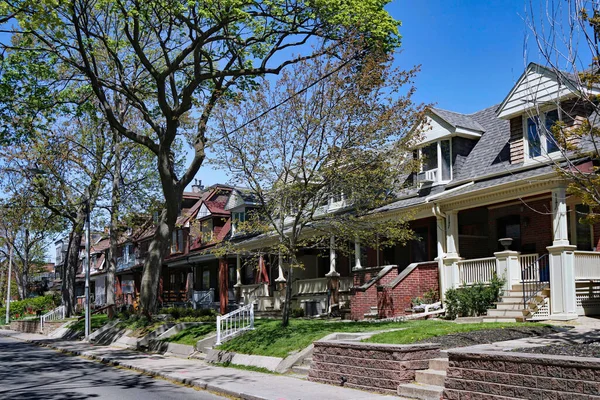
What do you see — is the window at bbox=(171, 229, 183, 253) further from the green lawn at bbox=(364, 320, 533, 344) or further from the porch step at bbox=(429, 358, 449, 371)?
the porch step at bbox=(429, 358, 449, 371)

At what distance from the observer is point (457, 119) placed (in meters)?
24.4

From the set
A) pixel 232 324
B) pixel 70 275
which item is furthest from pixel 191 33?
pixel 70 275

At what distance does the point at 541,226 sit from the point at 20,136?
18.2 m

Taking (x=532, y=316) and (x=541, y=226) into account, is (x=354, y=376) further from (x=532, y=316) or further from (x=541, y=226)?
(x=541, y=226)

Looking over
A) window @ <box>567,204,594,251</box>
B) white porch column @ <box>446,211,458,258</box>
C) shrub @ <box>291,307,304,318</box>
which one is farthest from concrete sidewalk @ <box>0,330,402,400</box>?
window @ <box>567,204,594,251</box>

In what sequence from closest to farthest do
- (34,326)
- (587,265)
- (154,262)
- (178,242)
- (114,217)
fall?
(587,265)
(154,262)
(114,217)
(34,326)
(178,242)

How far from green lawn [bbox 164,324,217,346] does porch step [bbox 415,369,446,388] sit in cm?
950

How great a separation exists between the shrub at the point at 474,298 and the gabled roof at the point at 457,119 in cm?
669

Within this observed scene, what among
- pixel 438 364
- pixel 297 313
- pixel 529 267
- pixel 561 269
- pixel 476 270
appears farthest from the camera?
pixel 297 313

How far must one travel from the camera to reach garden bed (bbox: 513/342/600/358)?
932 cm

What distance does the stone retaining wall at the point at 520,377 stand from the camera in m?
8.09

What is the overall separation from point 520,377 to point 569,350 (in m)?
1.32

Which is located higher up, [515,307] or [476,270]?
[476,270]

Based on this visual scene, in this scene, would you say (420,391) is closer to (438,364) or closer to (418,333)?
(438,364)
